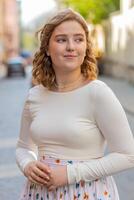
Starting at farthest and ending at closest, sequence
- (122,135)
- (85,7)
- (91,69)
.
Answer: (85,7)
(91,69)
(122,135)

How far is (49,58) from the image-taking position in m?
2.48

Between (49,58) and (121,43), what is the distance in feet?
106

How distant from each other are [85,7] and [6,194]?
38.0 meters

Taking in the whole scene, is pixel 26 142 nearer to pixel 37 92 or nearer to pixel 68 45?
Result: pixel 37 92

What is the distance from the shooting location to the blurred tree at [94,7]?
43125 millimetres

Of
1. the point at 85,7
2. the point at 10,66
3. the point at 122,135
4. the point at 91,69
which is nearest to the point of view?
the point at 122,135

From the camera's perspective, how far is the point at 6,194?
6277 millimetres

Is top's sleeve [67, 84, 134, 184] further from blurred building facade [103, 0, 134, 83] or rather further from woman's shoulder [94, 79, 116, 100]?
blurred building facade [103, 0, 134, 83]

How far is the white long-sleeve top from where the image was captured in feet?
7.40

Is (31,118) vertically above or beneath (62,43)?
beneath

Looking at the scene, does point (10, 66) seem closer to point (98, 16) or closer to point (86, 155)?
point (98, 16)

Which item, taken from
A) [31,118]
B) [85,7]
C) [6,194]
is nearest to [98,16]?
[85,7]

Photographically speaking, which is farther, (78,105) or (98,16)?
(98,16)

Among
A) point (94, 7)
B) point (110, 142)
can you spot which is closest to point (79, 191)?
point (110, 142)
